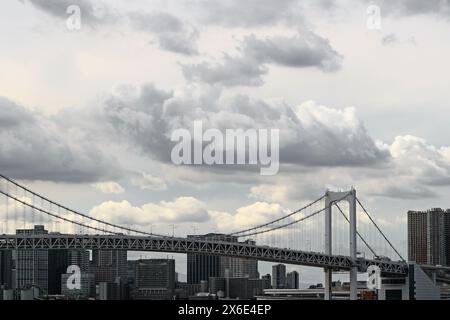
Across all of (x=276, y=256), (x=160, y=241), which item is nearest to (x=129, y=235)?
(x=160, y=241)

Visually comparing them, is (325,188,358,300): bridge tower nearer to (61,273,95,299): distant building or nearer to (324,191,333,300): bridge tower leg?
(324,191,333,300): bridge tower leg

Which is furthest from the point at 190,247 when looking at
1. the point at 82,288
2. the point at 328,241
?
the point at 82,288

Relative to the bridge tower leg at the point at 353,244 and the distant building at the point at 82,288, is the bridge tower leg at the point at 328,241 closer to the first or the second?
the bridge tower leg at the point at 353,244

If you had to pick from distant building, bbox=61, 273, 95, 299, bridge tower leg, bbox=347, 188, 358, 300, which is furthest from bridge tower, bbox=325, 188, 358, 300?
distant building, bbox=61, 273, 95, 299

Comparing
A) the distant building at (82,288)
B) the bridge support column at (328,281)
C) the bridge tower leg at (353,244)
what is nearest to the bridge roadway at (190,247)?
the bridge tower leg at (353,244)

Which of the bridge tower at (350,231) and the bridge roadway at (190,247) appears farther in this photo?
the bridge tower at (350,231)
